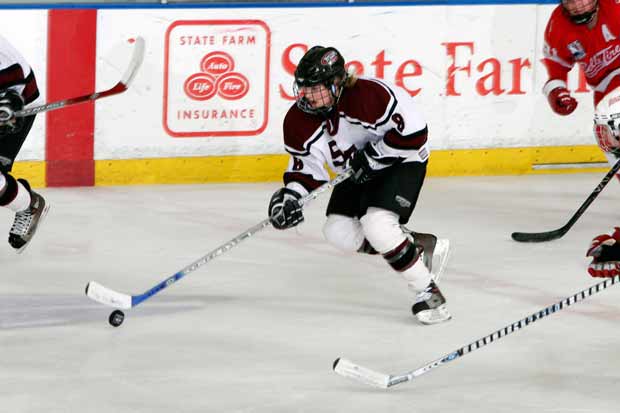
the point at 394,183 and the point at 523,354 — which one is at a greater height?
the point at 394,183

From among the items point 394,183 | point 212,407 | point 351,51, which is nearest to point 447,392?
point 212,407

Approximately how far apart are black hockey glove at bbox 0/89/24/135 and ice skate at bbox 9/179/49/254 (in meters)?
0.29

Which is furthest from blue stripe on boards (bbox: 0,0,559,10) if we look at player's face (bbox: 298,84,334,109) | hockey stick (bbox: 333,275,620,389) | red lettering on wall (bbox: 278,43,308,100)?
hockey stick (bbox: 333,275,620,389)

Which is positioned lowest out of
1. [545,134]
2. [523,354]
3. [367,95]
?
[545,134]

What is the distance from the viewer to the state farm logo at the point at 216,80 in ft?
22.5

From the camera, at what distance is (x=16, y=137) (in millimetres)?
5277

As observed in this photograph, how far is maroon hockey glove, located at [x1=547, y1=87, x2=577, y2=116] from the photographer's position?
5535 millimetres

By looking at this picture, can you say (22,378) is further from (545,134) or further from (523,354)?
(545,134)

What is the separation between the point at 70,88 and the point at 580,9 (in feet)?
8.12

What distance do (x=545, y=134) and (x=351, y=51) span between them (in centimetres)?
117

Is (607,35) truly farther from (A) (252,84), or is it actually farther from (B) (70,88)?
(B) (70,88)

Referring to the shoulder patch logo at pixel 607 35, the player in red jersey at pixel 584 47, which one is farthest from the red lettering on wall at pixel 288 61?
the shoulder patch logo at pixel 607 35

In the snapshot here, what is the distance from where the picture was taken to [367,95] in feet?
14.6

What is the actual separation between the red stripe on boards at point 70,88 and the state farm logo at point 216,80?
1.65 feet
